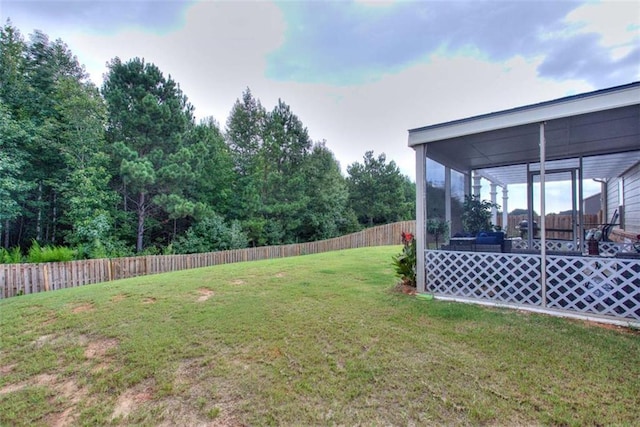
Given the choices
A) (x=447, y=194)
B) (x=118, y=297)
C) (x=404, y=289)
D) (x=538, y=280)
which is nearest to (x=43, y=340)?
(x=118, y=297)

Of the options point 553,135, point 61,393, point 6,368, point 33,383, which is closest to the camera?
point 61,393

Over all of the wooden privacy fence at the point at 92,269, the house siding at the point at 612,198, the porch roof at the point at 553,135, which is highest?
the porch roof at the point at 553,135

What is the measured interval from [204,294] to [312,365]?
315 cm

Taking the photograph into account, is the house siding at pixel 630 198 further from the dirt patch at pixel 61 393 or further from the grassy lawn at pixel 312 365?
the dirt patch at pixel 61 393

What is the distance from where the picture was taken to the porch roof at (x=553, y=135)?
11.9ft

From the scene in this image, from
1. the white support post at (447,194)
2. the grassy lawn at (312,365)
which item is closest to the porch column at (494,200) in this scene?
the white support post at (447,194)

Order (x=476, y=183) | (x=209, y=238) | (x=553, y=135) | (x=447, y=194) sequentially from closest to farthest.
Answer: (x=553, y=135)
(x=447, y=194)
(x=476, y=183)
(x=209, y=238)

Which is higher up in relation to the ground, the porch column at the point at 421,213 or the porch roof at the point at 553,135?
the porch roof at the point at 553,135

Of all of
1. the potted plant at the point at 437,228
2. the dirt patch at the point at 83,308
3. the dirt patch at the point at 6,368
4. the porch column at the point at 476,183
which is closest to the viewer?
the dirt patch at the point at 6,368

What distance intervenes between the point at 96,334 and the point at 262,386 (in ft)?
8.65

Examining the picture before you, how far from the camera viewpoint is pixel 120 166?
38.4 feet

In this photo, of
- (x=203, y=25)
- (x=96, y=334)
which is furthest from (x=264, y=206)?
(x=96, y=334)

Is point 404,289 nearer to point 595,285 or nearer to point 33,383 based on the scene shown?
point 595,285

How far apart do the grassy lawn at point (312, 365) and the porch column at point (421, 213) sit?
0.50 meters
